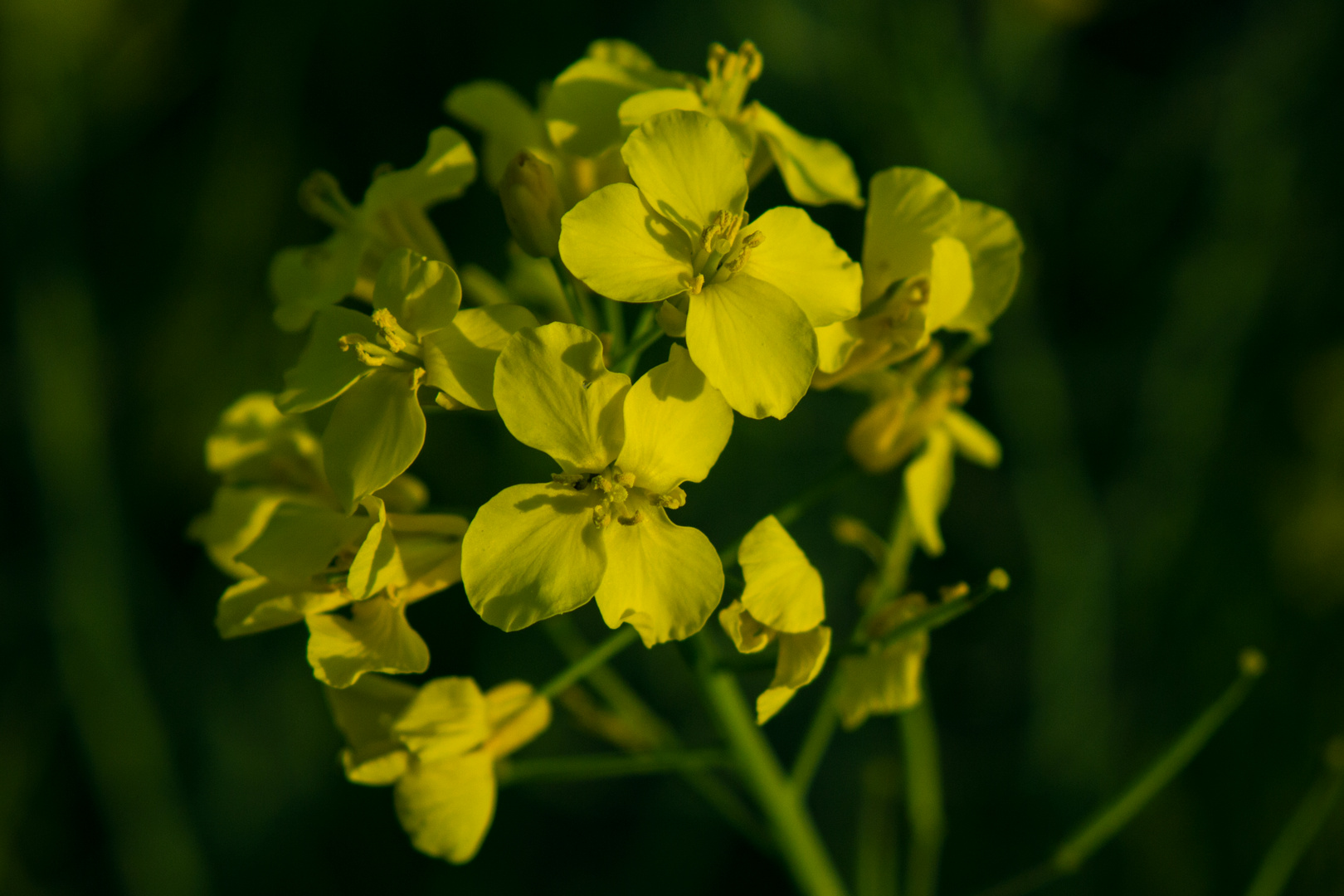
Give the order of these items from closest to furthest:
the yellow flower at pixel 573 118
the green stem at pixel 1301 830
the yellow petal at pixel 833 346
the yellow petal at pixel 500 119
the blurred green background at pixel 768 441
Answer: the yellow petal at pixel 833 346, the yellow flower at pixel 573 118, the yellow petal at pixel 500 119, the green stem at pixel 1301 830, the blurred green background at pixel 768 441

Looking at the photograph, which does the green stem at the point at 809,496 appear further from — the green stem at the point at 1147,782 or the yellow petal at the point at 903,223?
the green stem at the point at 1147,782

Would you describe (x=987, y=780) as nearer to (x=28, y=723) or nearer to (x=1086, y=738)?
(x=1086, y=738)

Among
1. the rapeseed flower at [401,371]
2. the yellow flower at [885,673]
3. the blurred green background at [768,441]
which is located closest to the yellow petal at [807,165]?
the rapeseed flower at [401,371]

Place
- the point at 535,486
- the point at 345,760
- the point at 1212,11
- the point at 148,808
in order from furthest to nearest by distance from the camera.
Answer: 1. the point at 1212,11
2. the point at 148,808
3. the point at 345,760
4. the point at 535,486

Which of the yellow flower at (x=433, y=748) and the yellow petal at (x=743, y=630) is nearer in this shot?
the yellow petal at (x=743, y=630)

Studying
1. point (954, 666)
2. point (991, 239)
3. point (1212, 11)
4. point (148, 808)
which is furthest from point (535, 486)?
point (1212, 11)

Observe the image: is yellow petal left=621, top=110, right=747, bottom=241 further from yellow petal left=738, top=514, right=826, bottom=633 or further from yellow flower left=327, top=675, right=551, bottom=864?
yellow flower left=327, top=675, right=551, bottom=864
